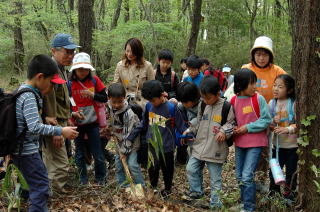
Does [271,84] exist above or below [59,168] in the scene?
above

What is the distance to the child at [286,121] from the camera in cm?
404

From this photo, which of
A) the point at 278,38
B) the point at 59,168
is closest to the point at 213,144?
the point at 59,168

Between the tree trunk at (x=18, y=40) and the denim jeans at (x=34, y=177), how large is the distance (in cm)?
1418

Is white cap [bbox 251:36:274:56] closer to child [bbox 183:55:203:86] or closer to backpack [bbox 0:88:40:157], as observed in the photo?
child [bbox 183:55:203:86]

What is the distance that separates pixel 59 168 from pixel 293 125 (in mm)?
2946

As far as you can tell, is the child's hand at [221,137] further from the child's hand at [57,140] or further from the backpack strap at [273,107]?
the child's hand at [57,140]

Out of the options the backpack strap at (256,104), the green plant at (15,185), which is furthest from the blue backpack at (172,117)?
the green plant at (15,185)

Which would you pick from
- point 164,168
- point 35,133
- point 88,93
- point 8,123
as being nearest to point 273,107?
point 164,168

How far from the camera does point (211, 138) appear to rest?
4027 millimetres

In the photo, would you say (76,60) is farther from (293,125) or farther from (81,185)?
(293,125)

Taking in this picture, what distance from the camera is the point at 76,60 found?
173 inches

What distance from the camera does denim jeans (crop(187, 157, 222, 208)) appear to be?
4.02 metres

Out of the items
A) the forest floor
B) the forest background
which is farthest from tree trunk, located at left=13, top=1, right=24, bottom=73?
the forest floor

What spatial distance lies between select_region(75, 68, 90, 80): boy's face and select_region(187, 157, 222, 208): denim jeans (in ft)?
6.07
